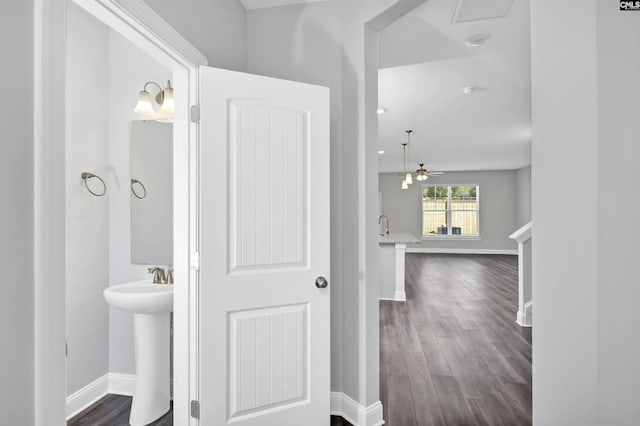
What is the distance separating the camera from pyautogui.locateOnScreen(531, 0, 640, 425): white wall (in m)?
0.74

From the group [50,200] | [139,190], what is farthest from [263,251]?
[139,190]

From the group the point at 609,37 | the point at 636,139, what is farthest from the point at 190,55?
the point at 636,139

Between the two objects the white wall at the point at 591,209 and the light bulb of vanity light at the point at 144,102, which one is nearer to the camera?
the white wall at the point at 591,209

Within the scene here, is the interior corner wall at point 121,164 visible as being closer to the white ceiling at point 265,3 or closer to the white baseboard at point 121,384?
the white baseboard at point 121,384

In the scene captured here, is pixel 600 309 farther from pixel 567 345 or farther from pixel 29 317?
pixel 29 317

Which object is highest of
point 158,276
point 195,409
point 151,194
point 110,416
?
point 151,194

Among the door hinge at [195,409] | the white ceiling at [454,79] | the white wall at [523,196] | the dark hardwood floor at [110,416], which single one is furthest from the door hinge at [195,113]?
the white wall at [523,196]

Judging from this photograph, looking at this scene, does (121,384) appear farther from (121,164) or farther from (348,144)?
(348,144)

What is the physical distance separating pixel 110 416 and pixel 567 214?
2663mm

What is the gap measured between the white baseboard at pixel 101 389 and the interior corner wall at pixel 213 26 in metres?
2.22

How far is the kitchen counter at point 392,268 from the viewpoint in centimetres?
495

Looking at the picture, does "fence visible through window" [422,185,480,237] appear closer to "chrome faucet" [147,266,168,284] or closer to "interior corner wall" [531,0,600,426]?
"chrome faucet" [147,266,168,284]

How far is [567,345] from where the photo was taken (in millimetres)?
875

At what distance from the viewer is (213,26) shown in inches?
76.7
